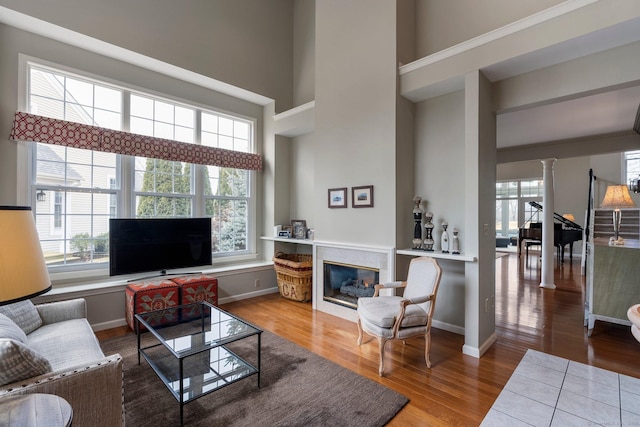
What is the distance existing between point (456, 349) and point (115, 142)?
4778 mm

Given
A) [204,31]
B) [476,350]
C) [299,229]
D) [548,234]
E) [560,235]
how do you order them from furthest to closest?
1. [560,235]
2. [548,234]
3. [299,229]
4. [204,31]
5. [476,350]

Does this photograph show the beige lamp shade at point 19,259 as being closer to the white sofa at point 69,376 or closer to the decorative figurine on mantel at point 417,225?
the white sofa at point 69,376

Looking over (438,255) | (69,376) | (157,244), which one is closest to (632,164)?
(438,255)

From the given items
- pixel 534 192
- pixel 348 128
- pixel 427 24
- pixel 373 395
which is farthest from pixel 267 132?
pixel 534 192

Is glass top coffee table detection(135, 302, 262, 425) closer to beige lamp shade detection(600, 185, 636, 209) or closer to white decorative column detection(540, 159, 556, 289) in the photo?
beige lamp shade detection(600, 185, 636, 209)

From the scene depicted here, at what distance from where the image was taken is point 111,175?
4090 millimetres

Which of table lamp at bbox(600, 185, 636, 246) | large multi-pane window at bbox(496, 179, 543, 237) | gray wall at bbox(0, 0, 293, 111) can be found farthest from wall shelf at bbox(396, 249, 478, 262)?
large multi-pane window at bbox(496, 179, 543, 237)

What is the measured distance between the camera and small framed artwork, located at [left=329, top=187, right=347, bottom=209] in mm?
4105

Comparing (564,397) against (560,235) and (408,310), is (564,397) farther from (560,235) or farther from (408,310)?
(560,235)

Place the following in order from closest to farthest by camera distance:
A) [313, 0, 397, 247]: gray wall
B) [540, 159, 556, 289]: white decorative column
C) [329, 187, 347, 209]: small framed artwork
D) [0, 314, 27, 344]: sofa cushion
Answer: [0, 314, 27, 344]: sofa cushion < [313, 0, 397, 247]: gray wall < [329, 187, 347, 209]: small framed artwork < [540, 159, 556, 289]: white decorative column

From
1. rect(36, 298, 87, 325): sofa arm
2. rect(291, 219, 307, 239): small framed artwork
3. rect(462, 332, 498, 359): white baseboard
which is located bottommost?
rect(462, 332, 498, 359): white baseboard

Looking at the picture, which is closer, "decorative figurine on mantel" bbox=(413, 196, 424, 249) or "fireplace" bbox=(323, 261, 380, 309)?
"decorative figurine on mantel" bbox=(413, 196, 424, 249)

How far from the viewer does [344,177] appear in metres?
4.13

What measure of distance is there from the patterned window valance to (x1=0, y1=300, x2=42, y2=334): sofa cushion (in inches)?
78.0
